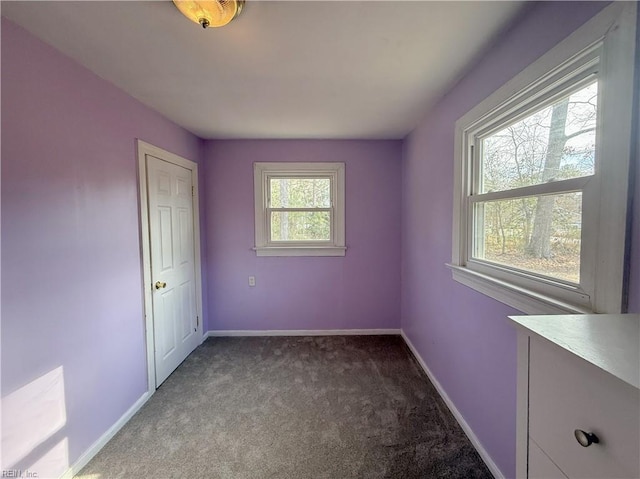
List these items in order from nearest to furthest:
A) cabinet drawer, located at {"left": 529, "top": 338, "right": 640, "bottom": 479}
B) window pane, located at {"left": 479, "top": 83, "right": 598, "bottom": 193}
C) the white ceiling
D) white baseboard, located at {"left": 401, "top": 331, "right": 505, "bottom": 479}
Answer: cabinet drawer, located at {"left": 529, "top": 338, "right": 640, "bottom": 479} < window pane, located at {"left": 479, "top": 83, "right": 598, "bottom": 193} < the white ceiling < white baseboard, located at {"left": 401, "top": 331, "right": 505, "bottom": 479}

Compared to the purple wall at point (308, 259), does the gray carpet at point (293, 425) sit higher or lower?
lower

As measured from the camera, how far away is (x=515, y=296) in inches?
49.3

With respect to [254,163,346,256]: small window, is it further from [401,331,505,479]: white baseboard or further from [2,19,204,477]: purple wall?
[401,331,505,479]: white baseboard

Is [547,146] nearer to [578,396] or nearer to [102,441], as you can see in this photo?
[578,396]

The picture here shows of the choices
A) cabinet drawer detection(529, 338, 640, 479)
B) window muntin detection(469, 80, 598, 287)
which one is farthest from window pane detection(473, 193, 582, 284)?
cabinet drawer detection(529, 338, 640, 479)

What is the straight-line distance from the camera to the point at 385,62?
1.53 metres

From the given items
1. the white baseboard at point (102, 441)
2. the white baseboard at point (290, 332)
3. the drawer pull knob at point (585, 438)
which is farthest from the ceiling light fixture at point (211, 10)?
the white baseboard at point (290, 332)

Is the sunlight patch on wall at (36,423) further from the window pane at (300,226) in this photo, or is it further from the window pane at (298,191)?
the window pane at (298,191)

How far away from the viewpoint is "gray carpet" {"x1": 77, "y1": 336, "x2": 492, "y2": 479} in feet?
4.92

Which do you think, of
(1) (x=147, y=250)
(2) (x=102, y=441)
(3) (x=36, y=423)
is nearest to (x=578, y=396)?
(3) (x=36, y=423)

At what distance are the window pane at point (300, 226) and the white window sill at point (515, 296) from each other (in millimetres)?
→ 1655

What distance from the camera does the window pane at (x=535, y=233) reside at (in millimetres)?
1068

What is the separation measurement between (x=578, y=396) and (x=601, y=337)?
0.17 meters

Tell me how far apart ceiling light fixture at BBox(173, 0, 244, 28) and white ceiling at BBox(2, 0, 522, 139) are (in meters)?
0.06
